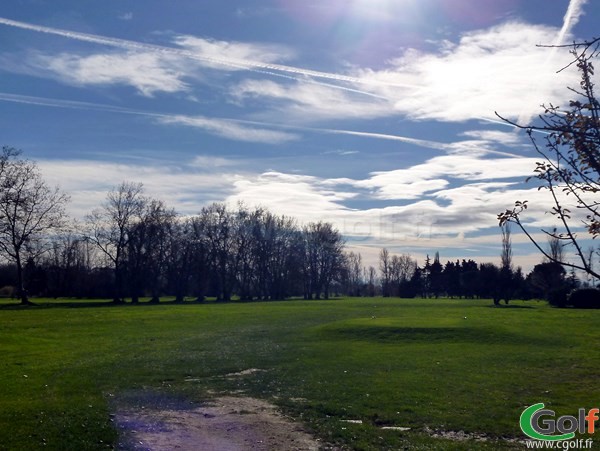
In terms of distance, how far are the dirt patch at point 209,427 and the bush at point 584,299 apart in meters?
64.9

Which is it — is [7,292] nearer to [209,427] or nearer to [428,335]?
[428,335]

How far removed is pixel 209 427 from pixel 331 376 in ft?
23.9

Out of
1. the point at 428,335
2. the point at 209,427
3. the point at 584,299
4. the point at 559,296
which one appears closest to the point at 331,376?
the point at 209,427

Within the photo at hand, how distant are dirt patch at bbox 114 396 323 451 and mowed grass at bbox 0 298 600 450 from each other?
0.43 metres

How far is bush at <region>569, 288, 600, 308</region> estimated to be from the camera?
70438 millimetres

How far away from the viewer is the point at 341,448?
11102 mm

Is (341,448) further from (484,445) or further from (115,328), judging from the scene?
(115,328)

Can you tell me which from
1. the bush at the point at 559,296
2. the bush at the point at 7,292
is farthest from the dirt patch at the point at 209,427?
the bush at the point at 7,292

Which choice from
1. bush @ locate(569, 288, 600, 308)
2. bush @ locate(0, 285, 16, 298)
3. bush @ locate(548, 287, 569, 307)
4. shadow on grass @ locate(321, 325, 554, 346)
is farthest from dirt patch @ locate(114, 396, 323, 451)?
bush @ locate(0, 285, 16, 298)

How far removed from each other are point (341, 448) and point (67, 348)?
20041mm

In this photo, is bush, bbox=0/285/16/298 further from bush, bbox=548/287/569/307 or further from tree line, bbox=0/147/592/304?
bush, bbox=548/287/569/307

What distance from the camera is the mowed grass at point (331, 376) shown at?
40.4ft

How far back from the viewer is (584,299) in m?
72.1

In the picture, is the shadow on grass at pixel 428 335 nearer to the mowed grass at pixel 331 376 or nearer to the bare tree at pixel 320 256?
the mowed grass at pixel 331 376
